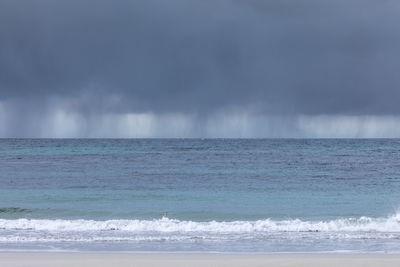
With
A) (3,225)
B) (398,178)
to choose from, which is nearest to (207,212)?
(3,225)

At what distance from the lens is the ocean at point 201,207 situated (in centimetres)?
1836

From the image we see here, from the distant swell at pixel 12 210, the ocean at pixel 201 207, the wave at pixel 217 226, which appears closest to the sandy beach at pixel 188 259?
the ocean at pixel 201 207

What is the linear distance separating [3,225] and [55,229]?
7.51 feet

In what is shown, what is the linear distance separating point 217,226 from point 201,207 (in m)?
6.88

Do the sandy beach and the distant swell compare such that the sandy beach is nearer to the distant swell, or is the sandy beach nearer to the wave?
the wave

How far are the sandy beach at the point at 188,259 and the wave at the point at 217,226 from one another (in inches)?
213

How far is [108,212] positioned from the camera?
26891 mm

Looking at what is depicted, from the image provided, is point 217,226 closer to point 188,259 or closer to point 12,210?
point 188,259

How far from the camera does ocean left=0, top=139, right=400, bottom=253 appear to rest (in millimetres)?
18359

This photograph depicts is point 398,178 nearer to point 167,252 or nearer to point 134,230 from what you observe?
point 134,230

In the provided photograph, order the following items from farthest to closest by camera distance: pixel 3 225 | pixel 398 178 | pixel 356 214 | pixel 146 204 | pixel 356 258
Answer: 1. pixel 398 178
2. pixel 146 204
3. pixel 356 214
4. pixel 3 225
5. pixel 356 258

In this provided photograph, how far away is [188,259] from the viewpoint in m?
14.6

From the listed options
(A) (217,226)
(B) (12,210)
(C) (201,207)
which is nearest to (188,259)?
(A) (217,226)

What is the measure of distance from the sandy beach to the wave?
17.8 ft
